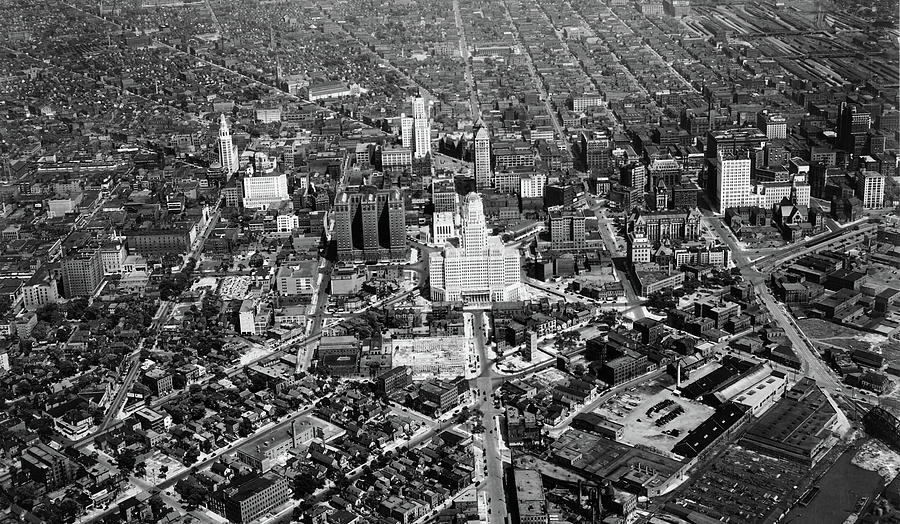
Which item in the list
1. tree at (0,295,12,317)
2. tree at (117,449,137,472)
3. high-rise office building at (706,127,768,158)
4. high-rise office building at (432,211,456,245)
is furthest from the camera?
high-rise office building at (706,127,768,158)

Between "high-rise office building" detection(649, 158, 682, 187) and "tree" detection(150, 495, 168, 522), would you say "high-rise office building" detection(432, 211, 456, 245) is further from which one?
"tree" detection(150, 495, 168, 522)

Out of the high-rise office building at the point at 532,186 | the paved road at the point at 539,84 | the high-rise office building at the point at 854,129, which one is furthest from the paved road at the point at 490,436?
the paved road at the point at 539,84

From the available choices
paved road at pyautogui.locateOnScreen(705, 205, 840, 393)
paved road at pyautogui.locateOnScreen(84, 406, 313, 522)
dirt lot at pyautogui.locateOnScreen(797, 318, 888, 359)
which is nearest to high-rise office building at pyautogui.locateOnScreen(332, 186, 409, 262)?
paved road at pyautogui.locateOnScreen(84, 406, 313, 522)

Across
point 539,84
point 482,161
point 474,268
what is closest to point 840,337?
point 474,268

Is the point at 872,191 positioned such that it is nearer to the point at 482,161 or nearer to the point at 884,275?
the point at 884,275

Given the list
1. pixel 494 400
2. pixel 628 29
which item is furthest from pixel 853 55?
pixel 494 400

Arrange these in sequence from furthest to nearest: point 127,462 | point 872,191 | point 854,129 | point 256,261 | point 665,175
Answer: point 854,129 < point 665,175 < point 872,191 < point 256,261 < point 127,462

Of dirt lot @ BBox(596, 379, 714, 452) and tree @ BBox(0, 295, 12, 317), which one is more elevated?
tree @ BBox(0, 295, 12, 317)
